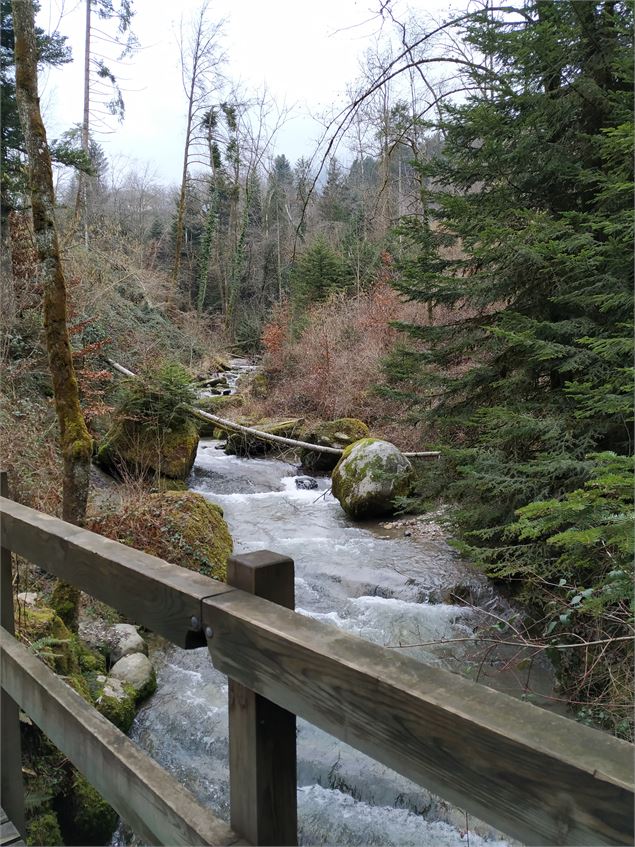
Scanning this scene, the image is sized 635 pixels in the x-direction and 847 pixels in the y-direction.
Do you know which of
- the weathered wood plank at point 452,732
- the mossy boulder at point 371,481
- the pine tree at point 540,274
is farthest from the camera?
the mossy boulder at point 371,481

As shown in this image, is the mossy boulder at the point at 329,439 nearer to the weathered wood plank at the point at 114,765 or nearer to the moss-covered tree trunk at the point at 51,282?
the moss-covered tree trunk at the point at 51,282

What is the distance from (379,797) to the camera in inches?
160

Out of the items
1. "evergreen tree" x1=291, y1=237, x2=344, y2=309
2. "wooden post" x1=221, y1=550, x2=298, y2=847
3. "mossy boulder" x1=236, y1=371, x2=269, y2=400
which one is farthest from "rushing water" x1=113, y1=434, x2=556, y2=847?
"evergreen tree" x1=291, y1=237, x2=344, y2=309

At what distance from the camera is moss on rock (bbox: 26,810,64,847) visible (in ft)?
9.69

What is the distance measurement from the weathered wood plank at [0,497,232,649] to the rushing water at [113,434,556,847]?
2842 mm

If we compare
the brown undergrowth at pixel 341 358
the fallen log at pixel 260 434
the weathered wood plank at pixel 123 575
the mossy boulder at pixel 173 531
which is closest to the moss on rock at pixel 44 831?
the weathered wood plank at pixel 123 575

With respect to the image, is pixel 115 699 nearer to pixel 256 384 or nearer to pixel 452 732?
pixel 452 732

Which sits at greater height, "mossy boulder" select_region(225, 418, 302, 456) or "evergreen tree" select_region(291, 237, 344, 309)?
"evergreen tree" select_region(291, 237, 344, 309)

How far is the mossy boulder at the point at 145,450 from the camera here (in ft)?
33.2

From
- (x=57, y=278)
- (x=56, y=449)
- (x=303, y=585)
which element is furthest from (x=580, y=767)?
(x=56, y=449)

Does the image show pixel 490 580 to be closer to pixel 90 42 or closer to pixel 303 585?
pixel 303 585

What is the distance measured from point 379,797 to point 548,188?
5625mm

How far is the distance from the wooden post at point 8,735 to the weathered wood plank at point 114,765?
0.28m

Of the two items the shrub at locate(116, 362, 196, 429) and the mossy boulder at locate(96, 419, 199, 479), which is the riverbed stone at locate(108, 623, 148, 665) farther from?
the shrub at locate(116, 362, 196, 429)
